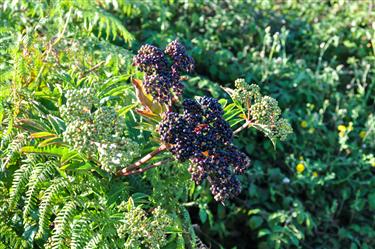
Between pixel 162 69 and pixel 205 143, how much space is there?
0.35 m

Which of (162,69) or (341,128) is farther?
(341,128)

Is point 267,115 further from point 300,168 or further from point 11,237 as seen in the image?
point 300,168

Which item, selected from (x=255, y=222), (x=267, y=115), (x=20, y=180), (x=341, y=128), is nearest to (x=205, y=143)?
(x=267, y=115)

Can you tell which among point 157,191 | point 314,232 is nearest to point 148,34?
point 314,232

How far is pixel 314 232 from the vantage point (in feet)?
11.9

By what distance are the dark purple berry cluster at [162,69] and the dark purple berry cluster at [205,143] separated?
84mm

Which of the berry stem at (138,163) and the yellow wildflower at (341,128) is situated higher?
the berry stem at (138,163)

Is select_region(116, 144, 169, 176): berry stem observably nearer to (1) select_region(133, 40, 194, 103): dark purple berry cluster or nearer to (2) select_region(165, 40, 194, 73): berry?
(1) select_region(133, 40, 194, 103): dark purple berry cluster

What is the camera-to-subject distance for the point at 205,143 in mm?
1935

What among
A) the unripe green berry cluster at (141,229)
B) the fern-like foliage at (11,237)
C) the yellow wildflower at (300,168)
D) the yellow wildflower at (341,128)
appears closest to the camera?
the unripe green berry cluster at (141,229)

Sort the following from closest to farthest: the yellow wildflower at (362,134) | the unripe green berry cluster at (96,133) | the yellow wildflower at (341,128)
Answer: the unripe green berry cluster at (96,133) → the yellow wildflower at (341,128) → the yellow wildflower at (362,134)

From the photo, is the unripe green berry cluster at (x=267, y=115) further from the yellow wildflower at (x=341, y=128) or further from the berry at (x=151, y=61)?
the yellow wildflower at (x=341, y=128)

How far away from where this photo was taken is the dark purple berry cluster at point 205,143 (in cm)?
189

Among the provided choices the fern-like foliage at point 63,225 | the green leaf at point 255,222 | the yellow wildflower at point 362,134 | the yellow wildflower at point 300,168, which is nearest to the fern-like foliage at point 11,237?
the fern-like foliage at point 63,225
